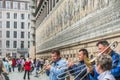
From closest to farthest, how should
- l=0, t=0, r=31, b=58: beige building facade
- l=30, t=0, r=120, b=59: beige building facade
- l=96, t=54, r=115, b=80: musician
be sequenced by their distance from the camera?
l=96, t=54, r=115, b=80: musician → l=30, t=0, r=120, b=59: beige building facade → l=0, t=0, r=31, b=58: beige building facade

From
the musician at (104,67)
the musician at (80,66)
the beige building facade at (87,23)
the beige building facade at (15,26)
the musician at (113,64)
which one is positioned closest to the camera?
the musician at (104,67)

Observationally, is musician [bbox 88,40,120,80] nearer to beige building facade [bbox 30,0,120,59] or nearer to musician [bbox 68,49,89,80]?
musician [bbox 68,49,89,80]

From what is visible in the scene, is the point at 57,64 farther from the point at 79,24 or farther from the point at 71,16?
the point at 71,16

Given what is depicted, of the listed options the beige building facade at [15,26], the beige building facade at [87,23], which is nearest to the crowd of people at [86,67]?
the beige building facade at [87,23]

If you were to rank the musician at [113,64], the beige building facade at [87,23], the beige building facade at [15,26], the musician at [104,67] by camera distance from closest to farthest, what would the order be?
the musician at [104,67] → the musician at [113,64] → the beige building facade at [87,23] → the beige building facade at [15,26]

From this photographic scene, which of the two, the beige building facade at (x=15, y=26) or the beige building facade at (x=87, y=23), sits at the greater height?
the beige building facade at (x=15, y=26)

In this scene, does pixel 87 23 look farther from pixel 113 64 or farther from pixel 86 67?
pixel 113 64

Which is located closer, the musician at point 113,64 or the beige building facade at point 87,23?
the musician at point 113,64

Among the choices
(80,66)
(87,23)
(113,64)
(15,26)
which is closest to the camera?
(113,64)

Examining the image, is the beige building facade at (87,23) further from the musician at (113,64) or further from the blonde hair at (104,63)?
the blonde hair at (104,63)

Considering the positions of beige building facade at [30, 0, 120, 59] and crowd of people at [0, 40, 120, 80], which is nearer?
crowd of people at [0, 40, 120, 80]

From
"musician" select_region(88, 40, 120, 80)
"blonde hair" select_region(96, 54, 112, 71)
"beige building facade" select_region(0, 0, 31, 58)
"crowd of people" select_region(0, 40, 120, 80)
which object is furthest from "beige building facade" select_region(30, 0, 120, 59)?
"beige building facade" select_region(0, 0, 31, 58)

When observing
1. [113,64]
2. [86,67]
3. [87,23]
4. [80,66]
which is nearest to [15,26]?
[87,23]

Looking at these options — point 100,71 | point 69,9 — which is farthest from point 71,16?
point 100,71
